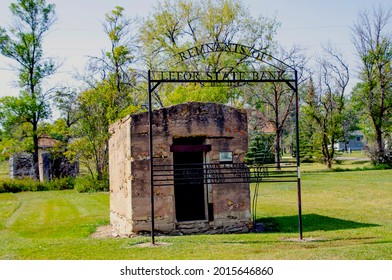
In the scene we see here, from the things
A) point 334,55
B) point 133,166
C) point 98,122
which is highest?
point 334,55

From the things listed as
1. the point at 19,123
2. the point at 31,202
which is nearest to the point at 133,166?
the point at 31,202

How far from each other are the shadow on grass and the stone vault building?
0.86 meters

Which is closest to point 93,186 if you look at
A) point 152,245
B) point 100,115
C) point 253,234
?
point 100,115

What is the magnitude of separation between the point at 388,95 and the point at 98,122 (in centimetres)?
2307

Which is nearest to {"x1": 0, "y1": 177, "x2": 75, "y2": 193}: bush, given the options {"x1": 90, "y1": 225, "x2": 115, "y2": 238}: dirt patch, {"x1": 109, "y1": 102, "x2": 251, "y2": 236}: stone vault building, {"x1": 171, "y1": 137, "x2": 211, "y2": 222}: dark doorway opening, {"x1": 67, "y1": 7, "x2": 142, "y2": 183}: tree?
{"x1": 67, "y1": 7, "x2": 142, "y2": 183}: tree

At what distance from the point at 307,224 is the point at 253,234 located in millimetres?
2233

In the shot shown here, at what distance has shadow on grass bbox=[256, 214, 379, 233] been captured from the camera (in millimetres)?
11938

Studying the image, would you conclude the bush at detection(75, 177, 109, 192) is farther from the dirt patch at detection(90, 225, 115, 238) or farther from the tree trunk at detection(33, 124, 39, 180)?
the dirt patch at detection(90, 225, 115, 238)

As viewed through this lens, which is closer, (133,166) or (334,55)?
(133,166)

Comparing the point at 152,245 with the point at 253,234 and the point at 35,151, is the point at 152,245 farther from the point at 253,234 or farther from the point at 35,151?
the point at 35,151

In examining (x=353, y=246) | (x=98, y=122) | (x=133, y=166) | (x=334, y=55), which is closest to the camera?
(x=353, y=246)

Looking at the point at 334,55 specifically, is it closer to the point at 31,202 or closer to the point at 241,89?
the point at 241,89

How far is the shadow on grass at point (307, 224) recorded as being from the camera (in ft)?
39.2

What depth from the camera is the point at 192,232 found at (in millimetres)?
11727
